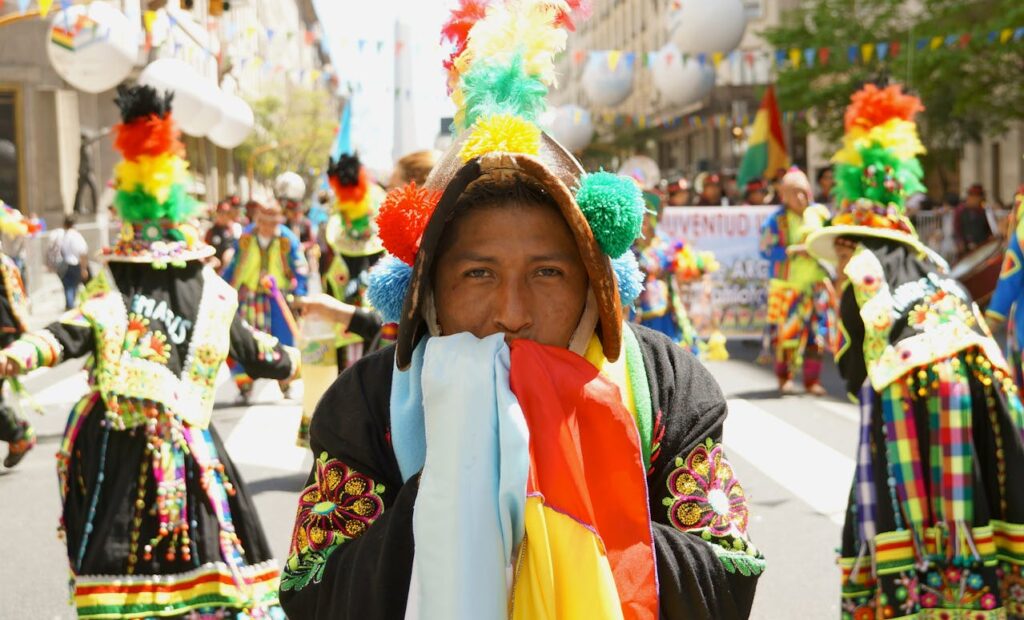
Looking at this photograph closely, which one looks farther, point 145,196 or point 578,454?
point 145,196

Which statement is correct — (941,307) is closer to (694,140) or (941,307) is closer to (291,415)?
(291,415)

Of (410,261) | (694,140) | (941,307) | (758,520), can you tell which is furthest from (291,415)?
(694,140)

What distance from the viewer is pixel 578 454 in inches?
77.1

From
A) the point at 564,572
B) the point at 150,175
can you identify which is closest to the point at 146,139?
the point at 150,175

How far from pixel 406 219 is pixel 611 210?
1.17 feet

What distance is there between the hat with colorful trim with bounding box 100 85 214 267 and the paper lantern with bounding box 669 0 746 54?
38.8 feet

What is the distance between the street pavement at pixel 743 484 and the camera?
579 cm

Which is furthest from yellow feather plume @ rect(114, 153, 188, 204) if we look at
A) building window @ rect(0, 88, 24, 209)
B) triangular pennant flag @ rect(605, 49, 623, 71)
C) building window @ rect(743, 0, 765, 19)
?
building window @ rect(743, 0, 765, 19)

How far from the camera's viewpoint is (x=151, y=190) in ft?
15.1

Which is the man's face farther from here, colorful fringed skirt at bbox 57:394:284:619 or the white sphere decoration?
the white sphere decoration

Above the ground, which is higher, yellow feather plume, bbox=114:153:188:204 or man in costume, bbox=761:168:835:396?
yellow feather plume, bbox=114:153:188:204

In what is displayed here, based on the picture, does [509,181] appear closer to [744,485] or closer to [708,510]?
[708,510]

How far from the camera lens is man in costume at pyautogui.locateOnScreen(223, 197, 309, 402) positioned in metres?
11.3

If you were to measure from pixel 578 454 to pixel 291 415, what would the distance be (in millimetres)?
9241
